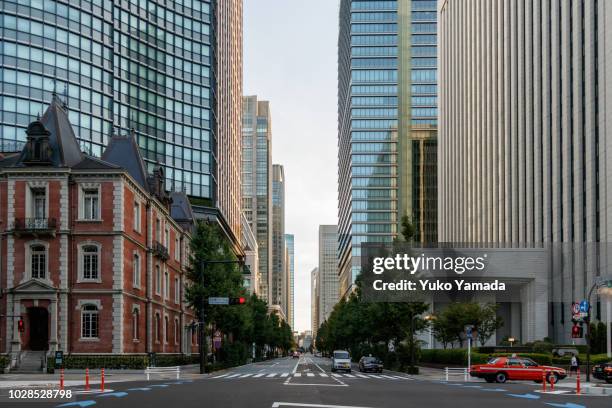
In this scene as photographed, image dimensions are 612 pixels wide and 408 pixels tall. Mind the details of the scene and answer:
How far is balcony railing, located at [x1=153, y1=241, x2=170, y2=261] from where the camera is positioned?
59.3 metres

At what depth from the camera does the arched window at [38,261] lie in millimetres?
49188

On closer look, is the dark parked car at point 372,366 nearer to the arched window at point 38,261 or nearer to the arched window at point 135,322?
the arched window at point 135,322

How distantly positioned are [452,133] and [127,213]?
91425 millimetres

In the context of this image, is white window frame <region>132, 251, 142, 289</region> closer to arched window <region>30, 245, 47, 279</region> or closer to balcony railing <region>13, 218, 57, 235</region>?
arched window <region>30, 245, 47, 279</region>

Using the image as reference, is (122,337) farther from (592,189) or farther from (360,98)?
(360,98)

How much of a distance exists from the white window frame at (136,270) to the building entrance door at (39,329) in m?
6.28

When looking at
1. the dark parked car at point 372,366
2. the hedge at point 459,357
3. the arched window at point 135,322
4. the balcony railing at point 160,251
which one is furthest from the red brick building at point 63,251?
the hedge at point 459,357

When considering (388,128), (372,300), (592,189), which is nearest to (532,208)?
(592,189)

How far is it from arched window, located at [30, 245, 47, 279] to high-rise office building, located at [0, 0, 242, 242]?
98.4ft

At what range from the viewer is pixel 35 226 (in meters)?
48.6

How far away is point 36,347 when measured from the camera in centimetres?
4978

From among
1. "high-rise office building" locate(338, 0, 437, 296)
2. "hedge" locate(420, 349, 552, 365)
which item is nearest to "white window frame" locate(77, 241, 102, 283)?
"hedge" locate(420, 349, 552, 365)

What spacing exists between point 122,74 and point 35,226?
1932 inches

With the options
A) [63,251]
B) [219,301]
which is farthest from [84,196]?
[219,301]
